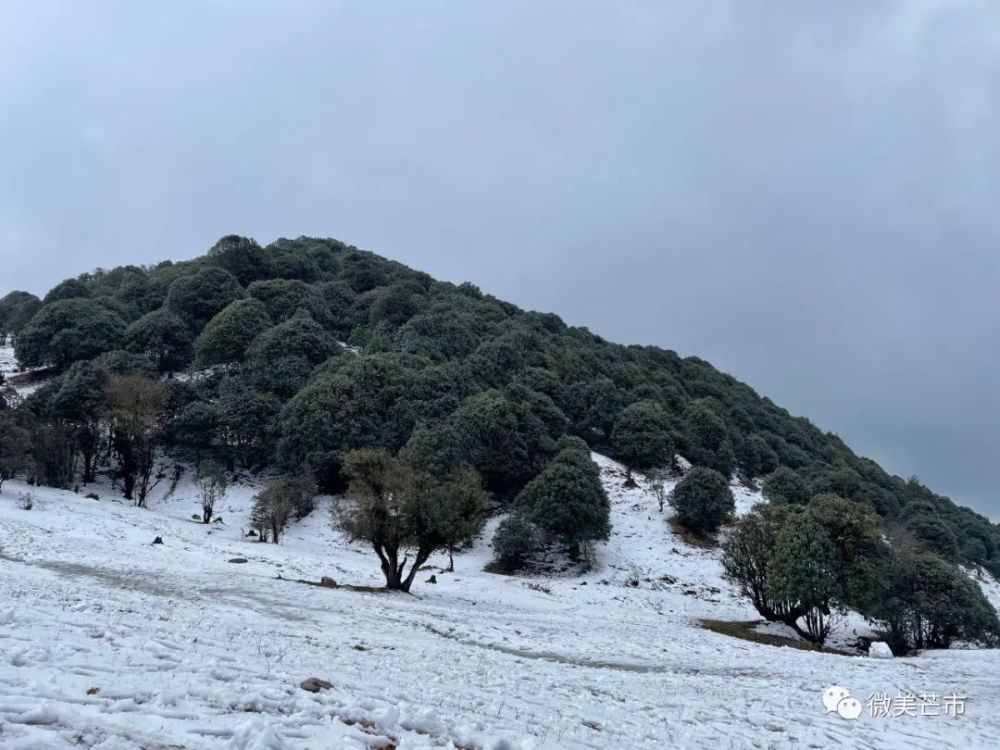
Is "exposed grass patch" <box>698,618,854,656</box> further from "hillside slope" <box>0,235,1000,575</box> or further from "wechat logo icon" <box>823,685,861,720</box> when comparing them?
"hillside slope" <box>0,235,1000,575</box>

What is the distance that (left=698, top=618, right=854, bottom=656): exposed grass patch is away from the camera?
87.7ft

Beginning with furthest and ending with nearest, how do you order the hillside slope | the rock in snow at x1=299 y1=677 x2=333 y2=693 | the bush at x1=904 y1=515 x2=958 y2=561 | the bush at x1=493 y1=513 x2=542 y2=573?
1. the bush at x1=904 y1=515 x2=958 y2=561
2. the hillside slope
3. the bush at x1=493 y1=513 x2=542 y2=573
4. the rock in snow at x1=299 y1=677 x2=333 y2=693

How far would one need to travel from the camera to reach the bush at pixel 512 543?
4316 cm

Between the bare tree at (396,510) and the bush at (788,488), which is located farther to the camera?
the bush at (788,488)

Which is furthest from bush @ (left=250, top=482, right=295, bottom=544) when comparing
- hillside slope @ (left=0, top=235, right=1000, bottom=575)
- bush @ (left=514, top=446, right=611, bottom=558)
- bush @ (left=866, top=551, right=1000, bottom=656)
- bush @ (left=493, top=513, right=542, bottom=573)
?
bush @ (left=866, top=551, right=1000, bottom=656)

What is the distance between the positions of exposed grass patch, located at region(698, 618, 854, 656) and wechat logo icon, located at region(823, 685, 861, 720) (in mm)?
11665

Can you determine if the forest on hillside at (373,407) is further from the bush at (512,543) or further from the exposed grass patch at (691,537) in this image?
the exposed grass patch at (691,537)

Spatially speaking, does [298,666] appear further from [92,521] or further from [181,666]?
[92,521]

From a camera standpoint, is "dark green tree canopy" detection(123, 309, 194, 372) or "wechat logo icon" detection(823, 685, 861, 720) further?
"dark green tree canopy" detection(123, 309, 194, 372)

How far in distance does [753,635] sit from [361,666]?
24.4m

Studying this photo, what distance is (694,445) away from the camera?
255 ft

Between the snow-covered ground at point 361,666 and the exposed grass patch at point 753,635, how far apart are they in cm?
168

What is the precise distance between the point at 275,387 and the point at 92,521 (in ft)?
106

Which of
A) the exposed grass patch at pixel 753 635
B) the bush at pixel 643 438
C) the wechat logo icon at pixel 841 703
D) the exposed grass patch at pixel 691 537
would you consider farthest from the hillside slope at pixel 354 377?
the wechat logo icon at pixel 841 703
